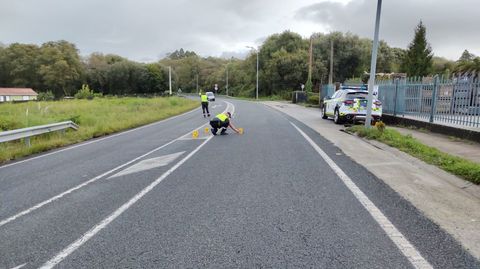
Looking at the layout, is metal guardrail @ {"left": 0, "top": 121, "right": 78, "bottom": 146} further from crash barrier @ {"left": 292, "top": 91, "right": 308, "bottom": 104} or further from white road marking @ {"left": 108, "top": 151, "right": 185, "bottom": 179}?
crash barrier @ {"left": 292, "top": 91, "right": 308, "bottom": 104}

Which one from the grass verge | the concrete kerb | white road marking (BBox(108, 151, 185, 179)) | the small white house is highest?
the grass verge

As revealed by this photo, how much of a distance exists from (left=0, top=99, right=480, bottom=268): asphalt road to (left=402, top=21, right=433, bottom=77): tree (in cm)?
5192

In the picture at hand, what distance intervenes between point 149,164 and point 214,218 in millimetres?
4218

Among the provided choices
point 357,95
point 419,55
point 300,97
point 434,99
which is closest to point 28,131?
point 357,95

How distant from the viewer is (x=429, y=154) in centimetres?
916

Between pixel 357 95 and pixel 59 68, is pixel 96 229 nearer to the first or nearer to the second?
pixel 357 95

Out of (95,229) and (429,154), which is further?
(429,154)

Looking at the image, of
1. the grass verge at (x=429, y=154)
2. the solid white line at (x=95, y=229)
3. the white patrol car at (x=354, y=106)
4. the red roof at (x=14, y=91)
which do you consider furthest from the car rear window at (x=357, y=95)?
the red roof at (x=14, y=91)

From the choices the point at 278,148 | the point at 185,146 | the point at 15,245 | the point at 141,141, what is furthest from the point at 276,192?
the point at 141,141

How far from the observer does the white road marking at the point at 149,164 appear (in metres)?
7.87

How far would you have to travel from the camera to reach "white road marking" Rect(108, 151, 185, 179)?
7868 mm

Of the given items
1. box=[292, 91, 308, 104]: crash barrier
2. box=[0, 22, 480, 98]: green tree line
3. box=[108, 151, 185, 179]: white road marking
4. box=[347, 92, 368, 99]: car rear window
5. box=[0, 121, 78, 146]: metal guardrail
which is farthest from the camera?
box=[0, 22, 480, 98]: green tree line

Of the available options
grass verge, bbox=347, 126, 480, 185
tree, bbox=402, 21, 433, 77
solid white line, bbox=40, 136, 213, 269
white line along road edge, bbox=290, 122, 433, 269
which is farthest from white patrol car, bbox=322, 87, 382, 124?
tree, bbox=402, 21, 433, 77

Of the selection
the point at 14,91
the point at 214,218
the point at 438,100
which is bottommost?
the point at 14,91
